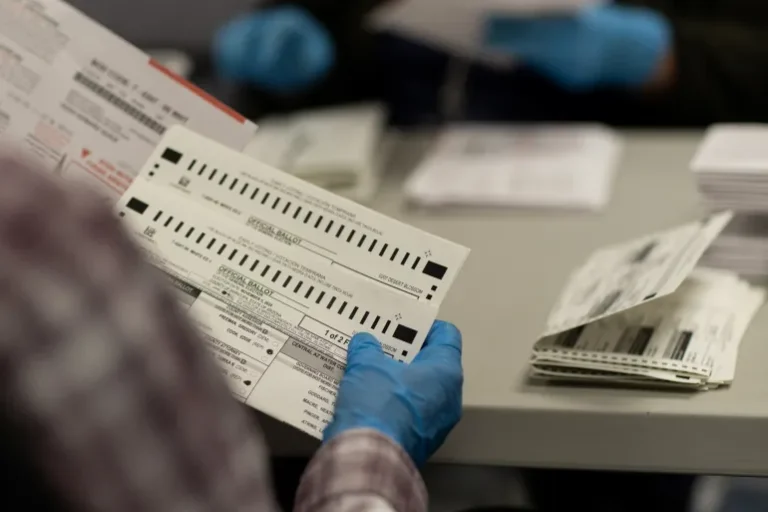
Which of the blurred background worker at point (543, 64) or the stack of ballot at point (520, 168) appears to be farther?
the blurred background worker at point (543, 64)

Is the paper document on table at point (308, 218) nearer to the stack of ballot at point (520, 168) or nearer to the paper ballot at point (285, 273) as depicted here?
the paper ballot at point (285, 273)

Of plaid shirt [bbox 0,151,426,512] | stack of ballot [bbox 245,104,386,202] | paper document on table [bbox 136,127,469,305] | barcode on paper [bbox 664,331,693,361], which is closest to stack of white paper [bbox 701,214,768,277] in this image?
barcode on paper [bbox 664,331,693,361]

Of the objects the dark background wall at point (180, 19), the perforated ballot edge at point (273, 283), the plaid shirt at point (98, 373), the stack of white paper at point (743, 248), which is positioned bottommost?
the plaid shirt at point (98, 373)

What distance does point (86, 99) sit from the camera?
0.71 metres

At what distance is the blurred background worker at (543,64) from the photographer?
44.8 inches

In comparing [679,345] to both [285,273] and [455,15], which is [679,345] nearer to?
[285,273]

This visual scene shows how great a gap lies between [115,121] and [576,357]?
40 cm

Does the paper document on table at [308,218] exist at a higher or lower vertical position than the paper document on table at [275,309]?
higher

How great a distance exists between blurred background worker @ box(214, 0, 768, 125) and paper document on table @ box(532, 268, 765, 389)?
0.52 meters

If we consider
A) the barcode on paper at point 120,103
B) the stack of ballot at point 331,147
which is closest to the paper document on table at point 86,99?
the barcode on paper at point 120,103

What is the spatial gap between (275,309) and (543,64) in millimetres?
699

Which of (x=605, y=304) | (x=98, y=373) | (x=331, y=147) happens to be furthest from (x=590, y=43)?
(x=98, y=373)

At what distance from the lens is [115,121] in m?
0.71

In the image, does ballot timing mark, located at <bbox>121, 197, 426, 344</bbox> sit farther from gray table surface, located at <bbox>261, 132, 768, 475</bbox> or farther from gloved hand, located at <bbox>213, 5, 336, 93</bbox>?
gloved hand, located at <bbox>213, 5, 336, 93</bbox>
